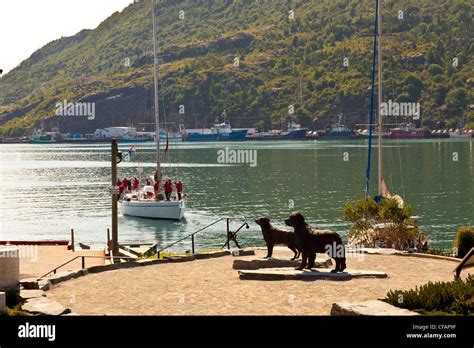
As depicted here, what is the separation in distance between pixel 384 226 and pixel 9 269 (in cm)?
1860

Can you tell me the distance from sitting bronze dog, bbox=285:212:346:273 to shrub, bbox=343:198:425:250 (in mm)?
10837

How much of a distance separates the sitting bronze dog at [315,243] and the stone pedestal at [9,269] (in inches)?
295

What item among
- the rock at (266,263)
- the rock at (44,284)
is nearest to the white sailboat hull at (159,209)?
the rock at (266,263)

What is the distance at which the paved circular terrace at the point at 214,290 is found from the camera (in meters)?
16.7

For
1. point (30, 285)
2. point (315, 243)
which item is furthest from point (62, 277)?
point (315, 243)

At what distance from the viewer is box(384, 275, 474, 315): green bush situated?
14914 millimetres

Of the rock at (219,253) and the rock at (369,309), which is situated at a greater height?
the rock at (369,309)

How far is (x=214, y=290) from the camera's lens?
18969 mm

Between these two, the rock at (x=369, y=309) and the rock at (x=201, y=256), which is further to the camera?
the rock at (x=201, y=256)

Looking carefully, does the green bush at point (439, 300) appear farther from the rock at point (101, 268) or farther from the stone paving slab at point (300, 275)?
the rock at point (101, 268)

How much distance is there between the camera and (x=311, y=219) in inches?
2643
